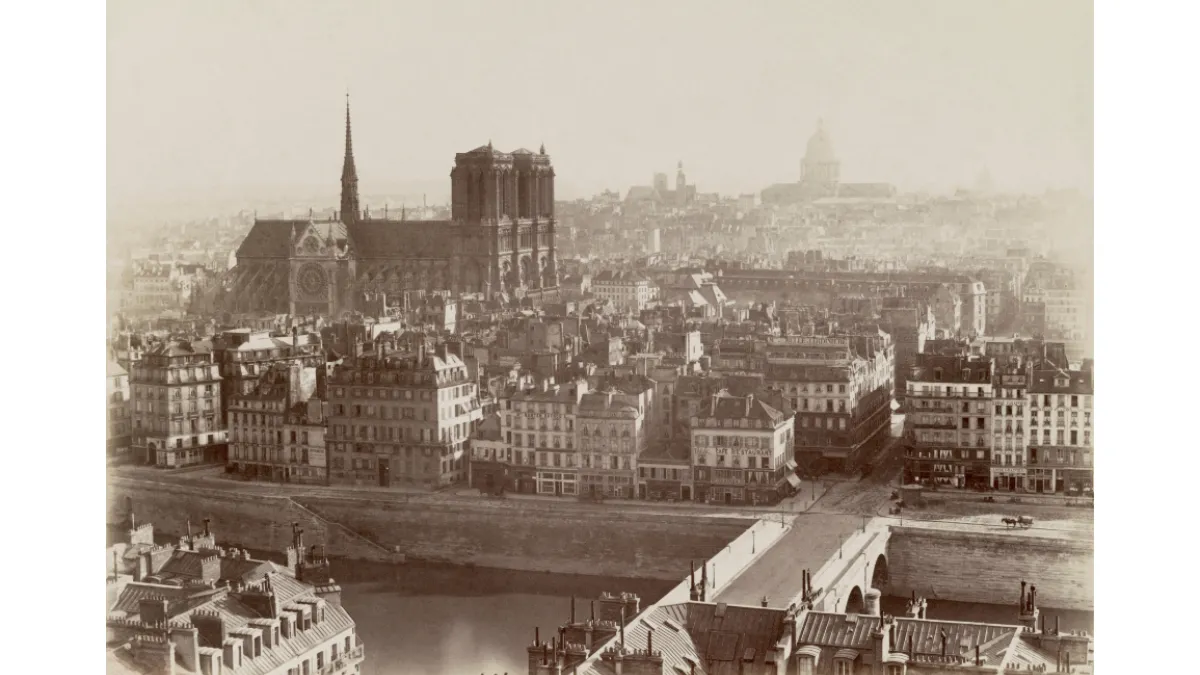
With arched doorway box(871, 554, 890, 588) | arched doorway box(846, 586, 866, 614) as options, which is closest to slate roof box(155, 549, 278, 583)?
arched doorway box(846, 586, 866, 614)

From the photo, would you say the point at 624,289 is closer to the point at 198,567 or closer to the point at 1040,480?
the point at 1040,480

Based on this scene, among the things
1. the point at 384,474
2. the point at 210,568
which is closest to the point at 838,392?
the point at 384,474

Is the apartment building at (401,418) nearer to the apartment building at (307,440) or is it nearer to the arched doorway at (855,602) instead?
the apartment building at (307,440)

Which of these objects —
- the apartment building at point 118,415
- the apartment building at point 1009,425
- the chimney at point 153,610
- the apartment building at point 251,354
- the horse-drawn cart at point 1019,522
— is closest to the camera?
the chimney at point 153,610

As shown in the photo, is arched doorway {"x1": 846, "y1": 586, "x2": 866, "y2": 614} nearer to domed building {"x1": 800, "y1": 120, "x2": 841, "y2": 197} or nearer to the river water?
the river water

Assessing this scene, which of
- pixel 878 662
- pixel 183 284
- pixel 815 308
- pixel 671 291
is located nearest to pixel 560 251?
pixel 671 291

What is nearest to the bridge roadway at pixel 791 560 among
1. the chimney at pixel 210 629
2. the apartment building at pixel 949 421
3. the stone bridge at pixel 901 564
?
the stone bridge at pixel 901 564
